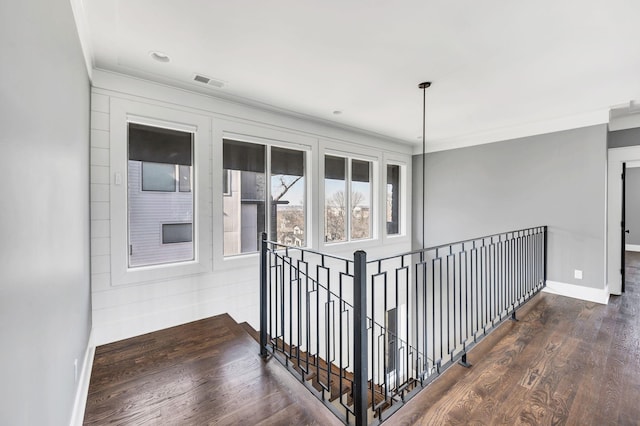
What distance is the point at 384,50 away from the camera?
2.38 m

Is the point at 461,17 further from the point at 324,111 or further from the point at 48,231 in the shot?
the point at 48,231

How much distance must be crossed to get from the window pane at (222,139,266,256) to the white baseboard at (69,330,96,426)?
1586mm

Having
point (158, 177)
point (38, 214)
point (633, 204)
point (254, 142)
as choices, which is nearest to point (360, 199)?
point (254, 142)

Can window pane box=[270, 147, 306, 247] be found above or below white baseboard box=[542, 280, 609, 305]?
above

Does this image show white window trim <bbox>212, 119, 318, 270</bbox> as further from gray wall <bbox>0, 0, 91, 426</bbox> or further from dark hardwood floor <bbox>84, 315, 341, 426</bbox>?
gray wall <bbox>0, 0, 91, 426</bbox>

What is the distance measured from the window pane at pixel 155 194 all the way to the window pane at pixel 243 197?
0.46m

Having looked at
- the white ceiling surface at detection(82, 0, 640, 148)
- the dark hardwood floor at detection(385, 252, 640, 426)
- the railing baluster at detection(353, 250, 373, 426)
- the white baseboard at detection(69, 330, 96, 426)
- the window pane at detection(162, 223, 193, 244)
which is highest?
the white ceiling surface at detection(82, 0, 640, 148)

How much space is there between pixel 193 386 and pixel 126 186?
6.44ft

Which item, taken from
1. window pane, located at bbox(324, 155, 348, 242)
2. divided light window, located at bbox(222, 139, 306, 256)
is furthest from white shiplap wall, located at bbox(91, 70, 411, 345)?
window pane, located at bbox(324, 155, 348, 242)

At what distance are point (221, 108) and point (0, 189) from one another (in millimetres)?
2839

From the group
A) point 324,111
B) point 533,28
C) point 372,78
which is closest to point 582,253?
point 533,28

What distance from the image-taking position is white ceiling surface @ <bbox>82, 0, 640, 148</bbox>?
Result: 191cm

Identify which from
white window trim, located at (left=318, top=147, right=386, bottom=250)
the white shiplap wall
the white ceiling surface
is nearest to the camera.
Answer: the white ceiling surface

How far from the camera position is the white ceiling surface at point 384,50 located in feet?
6.27
